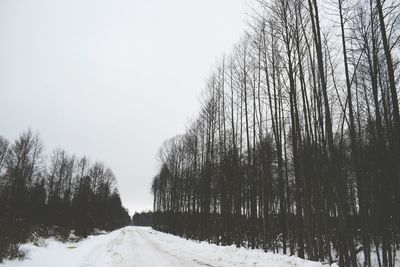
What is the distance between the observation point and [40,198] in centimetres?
4138

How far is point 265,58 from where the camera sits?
46.6 feet

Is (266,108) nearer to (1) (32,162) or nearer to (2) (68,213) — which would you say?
(2) (68,213)

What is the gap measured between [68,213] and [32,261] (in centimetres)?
3198

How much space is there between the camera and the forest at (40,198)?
13.7 m

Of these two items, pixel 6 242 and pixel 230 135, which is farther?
pixel 230 135

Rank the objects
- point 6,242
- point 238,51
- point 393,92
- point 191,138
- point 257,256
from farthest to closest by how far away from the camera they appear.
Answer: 1. point 191,138
2. point 238,51
3. point 257,256
4. point 6,242
5. point 393,92

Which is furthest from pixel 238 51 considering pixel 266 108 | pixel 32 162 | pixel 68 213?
pixel 32 162

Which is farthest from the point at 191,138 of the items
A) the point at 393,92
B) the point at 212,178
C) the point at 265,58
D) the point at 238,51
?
the point at 393,92

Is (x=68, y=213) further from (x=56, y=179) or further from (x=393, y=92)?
(x=393, y=92)

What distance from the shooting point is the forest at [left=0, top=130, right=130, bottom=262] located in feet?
44.8


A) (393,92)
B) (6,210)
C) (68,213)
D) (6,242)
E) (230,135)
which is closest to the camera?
(393,92)

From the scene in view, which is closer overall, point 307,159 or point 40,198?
point 307,159

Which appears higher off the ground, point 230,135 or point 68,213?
point 230,135

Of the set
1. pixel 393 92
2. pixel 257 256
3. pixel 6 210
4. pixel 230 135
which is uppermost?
pixel 230 135
